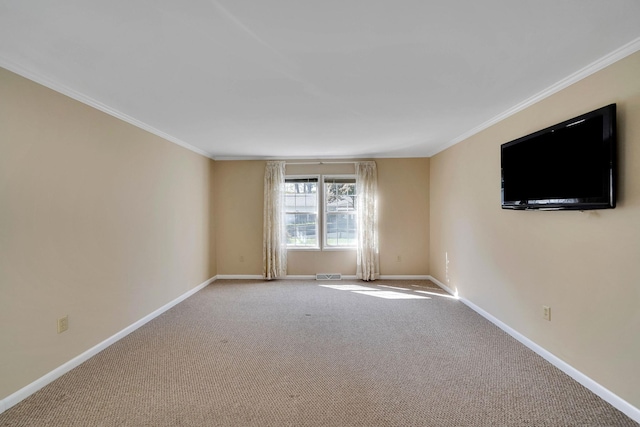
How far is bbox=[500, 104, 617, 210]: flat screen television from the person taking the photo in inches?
74.8

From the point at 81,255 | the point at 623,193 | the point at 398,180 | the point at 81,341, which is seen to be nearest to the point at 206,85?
the point at 81,255

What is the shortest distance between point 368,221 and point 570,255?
10.7 ft

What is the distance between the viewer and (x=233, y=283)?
5164mm

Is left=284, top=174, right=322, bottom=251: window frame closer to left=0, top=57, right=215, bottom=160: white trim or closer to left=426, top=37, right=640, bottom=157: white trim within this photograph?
left=0, top=57, right=215, bottom=160: white trim

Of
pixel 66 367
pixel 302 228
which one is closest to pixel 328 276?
pixel 302 228

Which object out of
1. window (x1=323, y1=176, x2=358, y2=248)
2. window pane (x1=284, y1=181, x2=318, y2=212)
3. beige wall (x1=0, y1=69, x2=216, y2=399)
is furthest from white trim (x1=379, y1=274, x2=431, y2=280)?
beige wall (x1=0, y1=69, x2=216, y2=399)

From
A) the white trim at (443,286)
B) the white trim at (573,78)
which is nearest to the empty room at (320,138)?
the white trim at (573,78)

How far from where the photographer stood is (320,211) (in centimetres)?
552

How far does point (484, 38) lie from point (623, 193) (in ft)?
4.60

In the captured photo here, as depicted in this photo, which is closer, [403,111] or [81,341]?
[81,341]

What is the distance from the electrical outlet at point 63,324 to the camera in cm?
229

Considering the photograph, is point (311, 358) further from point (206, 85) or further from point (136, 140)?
point (136, 140)

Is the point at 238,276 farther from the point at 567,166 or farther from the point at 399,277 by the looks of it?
the point at 567,166

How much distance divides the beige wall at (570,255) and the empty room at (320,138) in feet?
0.06
